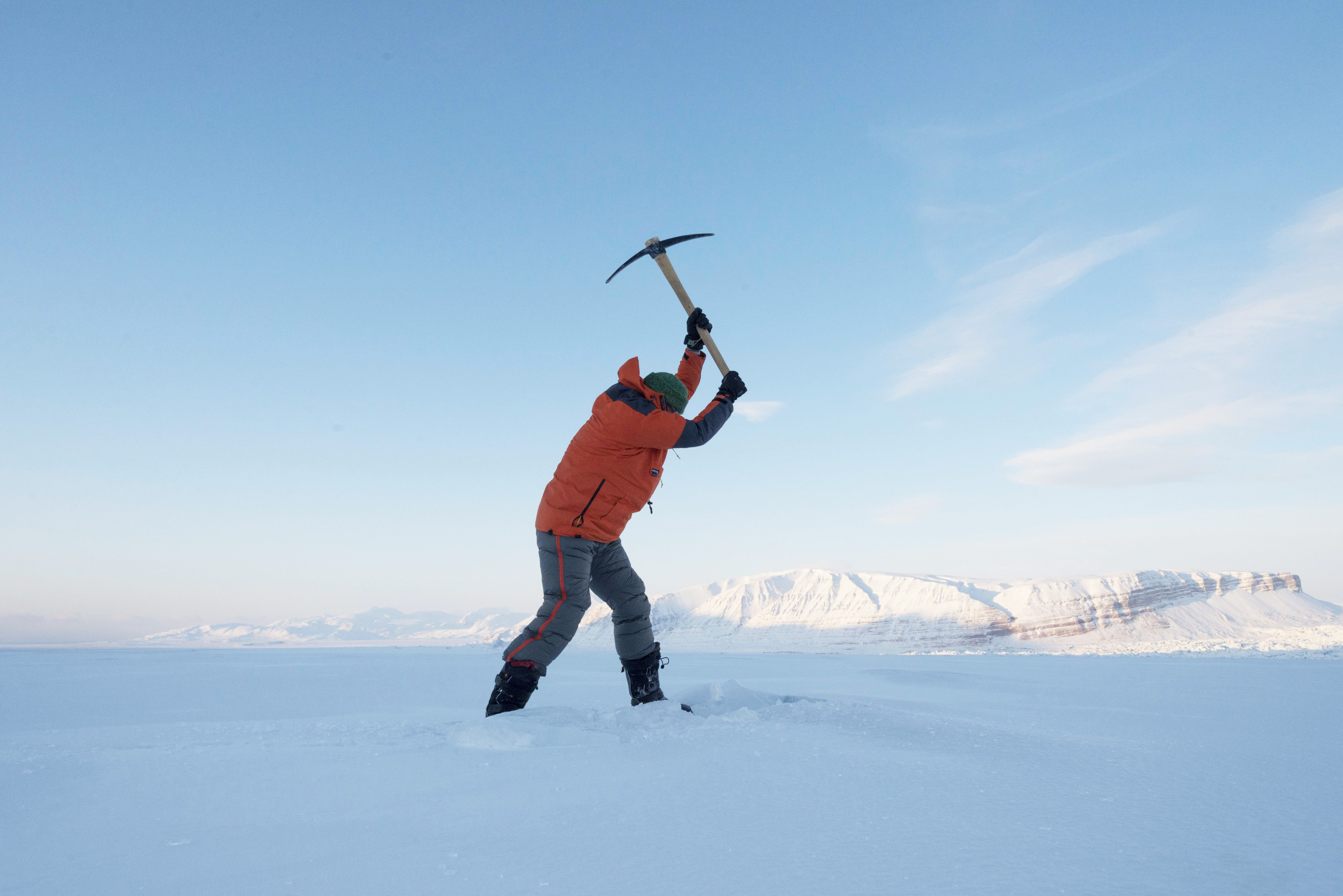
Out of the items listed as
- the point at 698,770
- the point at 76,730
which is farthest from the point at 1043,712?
the point at 76,730

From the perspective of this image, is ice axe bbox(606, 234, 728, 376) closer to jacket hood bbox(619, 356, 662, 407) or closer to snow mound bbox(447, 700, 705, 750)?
jacket hood bbox(619, 356, 662, 407)

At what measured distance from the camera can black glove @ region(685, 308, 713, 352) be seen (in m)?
4.02

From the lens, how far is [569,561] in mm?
3217

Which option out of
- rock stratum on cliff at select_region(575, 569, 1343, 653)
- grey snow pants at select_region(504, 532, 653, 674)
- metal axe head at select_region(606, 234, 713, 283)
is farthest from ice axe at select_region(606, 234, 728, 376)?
rock stratum on cliff at select_region(575, 569, 1343, 653)

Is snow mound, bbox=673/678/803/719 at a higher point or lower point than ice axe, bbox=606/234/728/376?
lower

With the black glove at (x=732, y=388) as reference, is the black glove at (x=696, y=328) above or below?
above

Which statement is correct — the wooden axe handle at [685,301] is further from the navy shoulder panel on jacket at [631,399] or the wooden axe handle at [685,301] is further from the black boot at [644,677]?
the black boot at [644,677]

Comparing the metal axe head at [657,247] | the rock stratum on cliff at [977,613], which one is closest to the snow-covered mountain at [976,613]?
the rock stratum on cliff at [977,613]

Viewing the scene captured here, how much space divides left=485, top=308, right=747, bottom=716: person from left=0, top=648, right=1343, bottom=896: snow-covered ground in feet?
1.39

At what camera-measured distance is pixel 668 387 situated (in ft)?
11.2

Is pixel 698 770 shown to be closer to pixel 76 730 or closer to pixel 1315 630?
pixel 76 730

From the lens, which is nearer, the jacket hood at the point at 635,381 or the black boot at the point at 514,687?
the black boot at the point at 514,687

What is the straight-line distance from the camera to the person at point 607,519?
310 cm

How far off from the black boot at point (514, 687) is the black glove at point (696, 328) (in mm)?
2088
